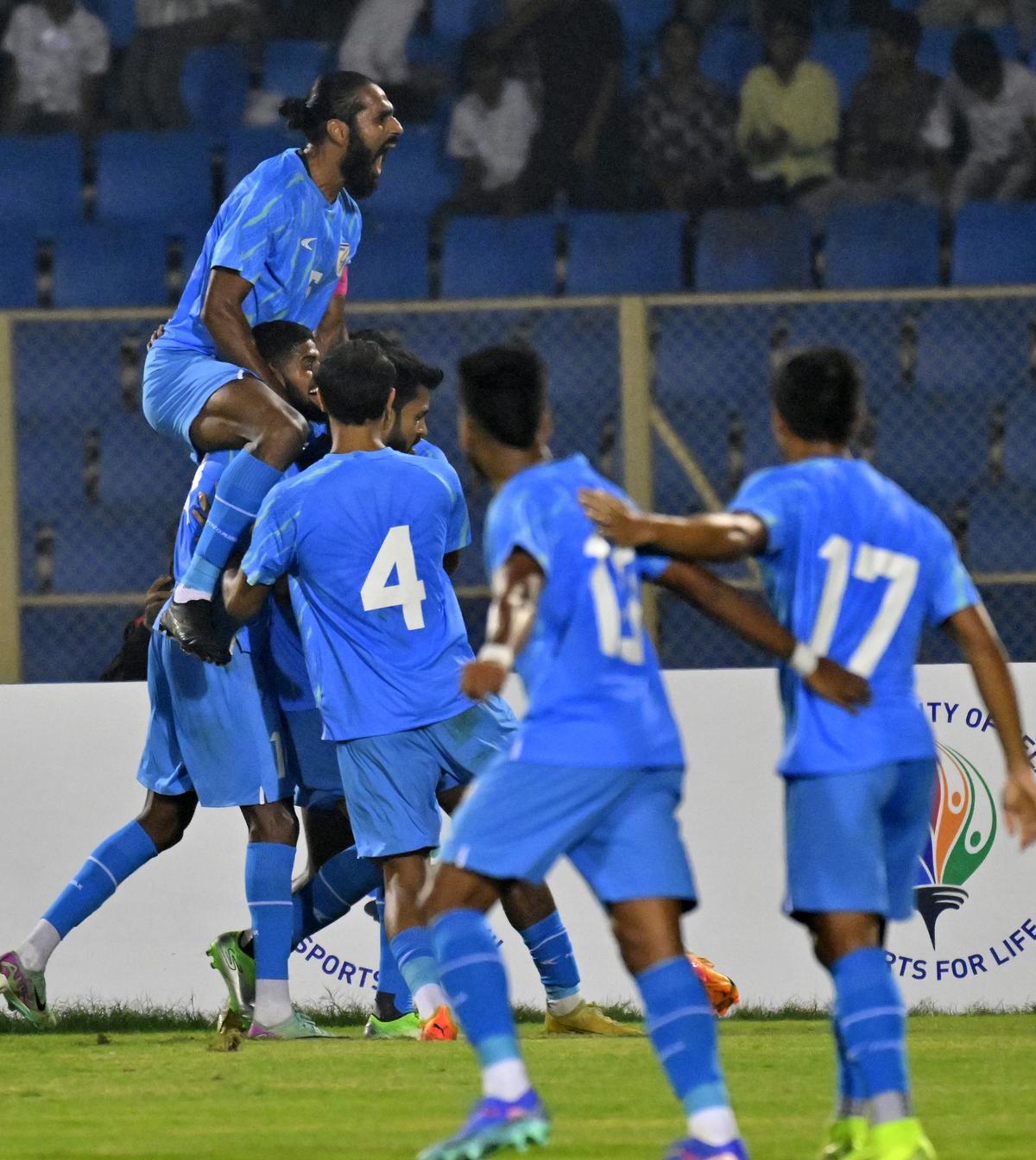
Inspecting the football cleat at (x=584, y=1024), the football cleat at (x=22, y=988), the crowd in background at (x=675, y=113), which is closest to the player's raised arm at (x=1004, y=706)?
the football cleat at (x=584, y=1024)

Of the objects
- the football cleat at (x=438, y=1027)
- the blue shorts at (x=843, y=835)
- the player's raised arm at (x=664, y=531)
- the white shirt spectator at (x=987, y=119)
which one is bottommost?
the football cleat at (x=438, y=1027)

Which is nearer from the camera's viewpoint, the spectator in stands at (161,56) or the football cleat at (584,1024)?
the football cleat at (584,1024)

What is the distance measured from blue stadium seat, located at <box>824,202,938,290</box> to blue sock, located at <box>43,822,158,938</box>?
5.91 m

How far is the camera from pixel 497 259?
1088 cm

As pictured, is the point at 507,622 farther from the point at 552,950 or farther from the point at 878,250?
the point at 878,250

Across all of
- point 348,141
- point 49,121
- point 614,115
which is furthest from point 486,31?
point 348,141

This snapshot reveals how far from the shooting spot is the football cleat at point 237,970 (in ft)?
19.6

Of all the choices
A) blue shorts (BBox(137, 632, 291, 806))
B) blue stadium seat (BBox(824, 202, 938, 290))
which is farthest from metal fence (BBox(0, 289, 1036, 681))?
blue shorts (BBox(137, 632, 291, 806))

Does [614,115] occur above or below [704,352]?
above

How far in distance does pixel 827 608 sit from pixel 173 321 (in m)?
2.95

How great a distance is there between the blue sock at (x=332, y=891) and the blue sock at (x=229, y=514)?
2.98 feet

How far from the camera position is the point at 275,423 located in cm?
565

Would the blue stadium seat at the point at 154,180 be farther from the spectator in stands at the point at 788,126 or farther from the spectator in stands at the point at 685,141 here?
the spectator in stands at the point at 788,126

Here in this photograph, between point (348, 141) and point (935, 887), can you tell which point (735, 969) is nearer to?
point (935, 887)
